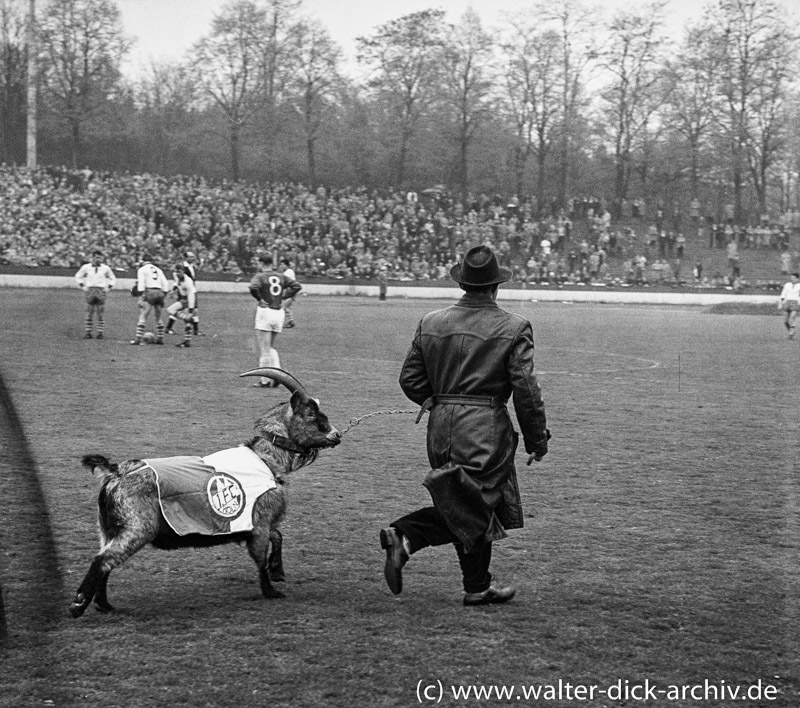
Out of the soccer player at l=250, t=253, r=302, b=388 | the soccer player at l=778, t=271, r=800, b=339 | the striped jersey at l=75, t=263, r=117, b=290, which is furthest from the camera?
the soccer player at l=778, t=271, r=800, b=339

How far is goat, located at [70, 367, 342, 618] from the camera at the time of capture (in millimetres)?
5586

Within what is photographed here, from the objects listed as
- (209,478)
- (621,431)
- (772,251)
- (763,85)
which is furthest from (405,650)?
(763,85)

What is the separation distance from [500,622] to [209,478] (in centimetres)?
172

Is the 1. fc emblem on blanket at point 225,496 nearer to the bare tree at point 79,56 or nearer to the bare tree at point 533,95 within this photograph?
the bare tree at point 79,56

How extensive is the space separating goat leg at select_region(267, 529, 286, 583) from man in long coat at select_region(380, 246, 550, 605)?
697mm

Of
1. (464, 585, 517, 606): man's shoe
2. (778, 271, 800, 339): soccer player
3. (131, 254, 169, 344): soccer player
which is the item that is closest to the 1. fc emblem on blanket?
(464, 585, 517, 606): man's shoe

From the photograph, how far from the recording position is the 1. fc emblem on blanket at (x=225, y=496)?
583cm

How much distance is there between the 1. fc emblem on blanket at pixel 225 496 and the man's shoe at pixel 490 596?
1.35 metres

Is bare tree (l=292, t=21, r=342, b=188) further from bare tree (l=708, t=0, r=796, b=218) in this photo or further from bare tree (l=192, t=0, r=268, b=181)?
bare tree (l=708, t=0, r=796, b=218)

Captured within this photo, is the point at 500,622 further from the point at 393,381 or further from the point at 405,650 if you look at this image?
the point at 393,381

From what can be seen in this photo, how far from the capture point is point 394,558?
5.92m

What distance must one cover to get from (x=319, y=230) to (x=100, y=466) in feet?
159

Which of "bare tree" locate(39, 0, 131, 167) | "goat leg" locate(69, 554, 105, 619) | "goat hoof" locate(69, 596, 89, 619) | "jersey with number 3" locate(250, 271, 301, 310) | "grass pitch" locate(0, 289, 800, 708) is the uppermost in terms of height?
"bare tree" locate(39, 0, 131, 167)

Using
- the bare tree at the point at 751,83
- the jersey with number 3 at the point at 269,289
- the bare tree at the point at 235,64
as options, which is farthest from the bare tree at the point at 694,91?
the jersey with number 3 at the point at 269,289
